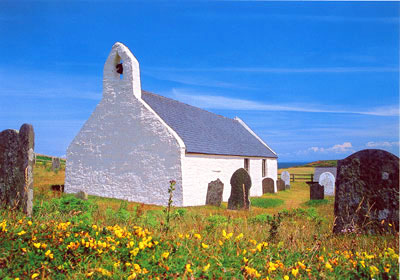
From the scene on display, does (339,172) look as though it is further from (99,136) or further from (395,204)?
(99,136)

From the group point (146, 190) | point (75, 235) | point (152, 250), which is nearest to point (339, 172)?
point (152, 250)

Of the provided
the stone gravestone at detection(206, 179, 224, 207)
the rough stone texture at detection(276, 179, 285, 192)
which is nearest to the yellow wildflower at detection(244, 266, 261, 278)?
the stone gravestone at detection(206, 179, 224, 207)

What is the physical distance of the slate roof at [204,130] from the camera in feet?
57.4

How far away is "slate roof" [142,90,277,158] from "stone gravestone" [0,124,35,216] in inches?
309

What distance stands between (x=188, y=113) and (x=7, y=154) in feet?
43.5

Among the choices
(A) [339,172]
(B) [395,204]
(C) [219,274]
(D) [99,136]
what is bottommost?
(C) [219,274]

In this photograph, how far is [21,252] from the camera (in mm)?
4590

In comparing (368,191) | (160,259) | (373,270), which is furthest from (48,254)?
(368,191)

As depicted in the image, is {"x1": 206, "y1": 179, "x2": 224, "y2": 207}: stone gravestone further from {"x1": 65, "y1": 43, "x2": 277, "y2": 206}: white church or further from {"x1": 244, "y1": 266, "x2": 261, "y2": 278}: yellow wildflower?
{"x1": 244, "y1": 266, "x2": 261, "y2": 278}: yellow wildflower

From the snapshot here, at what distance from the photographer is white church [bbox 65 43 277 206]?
15.8 m

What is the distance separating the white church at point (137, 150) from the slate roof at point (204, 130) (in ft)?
0.27

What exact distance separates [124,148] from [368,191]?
12.1 meters

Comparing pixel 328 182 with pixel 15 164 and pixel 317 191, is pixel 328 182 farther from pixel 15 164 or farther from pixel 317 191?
pixel 15 164

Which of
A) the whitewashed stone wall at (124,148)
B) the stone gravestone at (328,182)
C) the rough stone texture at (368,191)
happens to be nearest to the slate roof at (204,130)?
the whitewashed stone wall at (124,148)
